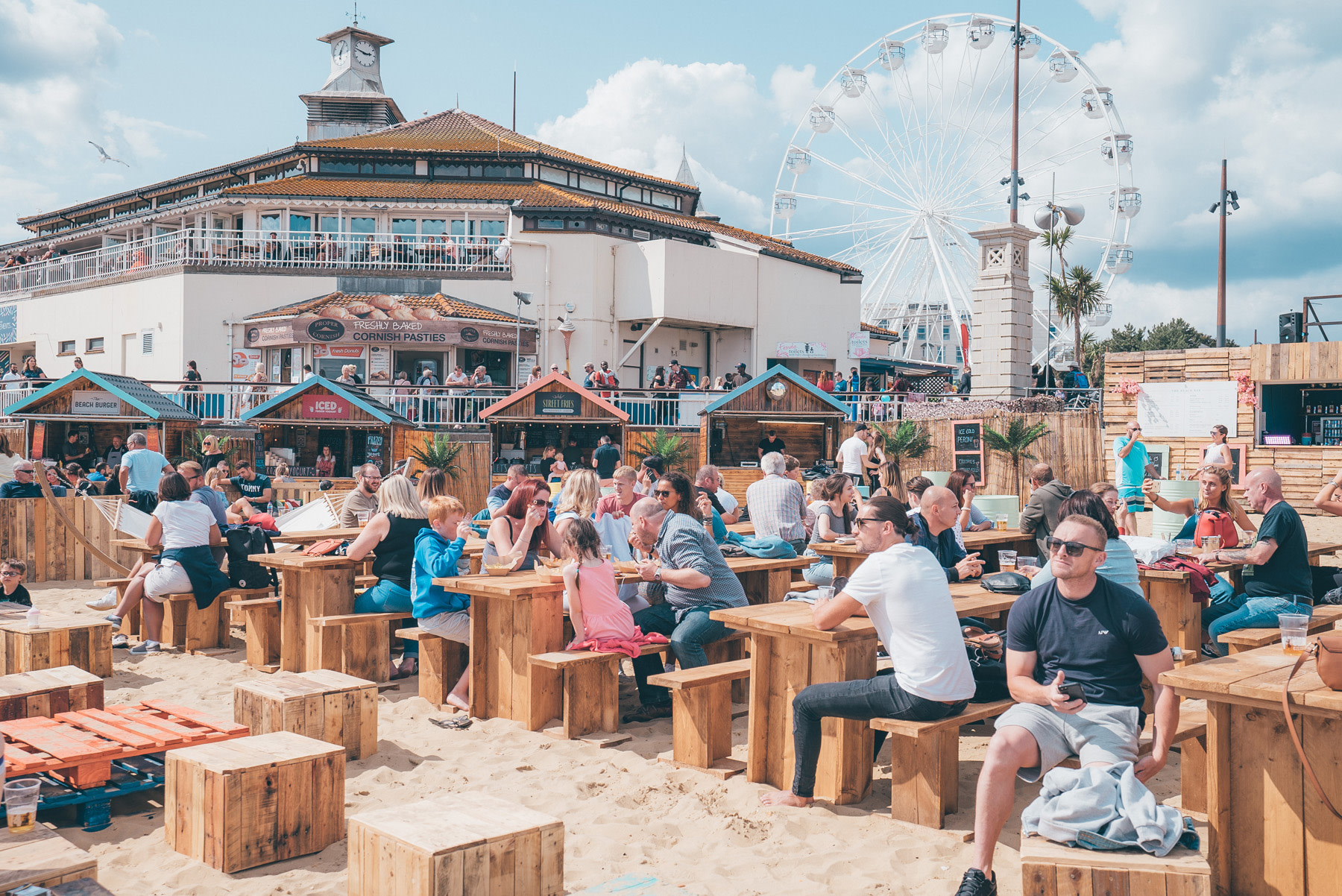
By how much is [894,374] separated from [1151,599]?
3030 centimetres

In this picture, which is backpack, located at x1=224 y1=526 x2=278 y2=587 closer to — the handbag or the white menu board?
the handbag

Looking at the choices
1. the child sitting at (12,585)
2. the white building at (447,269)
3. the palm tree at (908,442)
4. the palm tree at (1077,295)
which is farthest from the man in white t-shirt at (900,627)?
the palm tree at (1077,295)

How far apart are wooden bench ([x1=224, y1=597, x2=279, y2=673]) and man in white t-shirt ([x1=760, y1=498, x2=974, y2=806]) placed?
16.1 feet

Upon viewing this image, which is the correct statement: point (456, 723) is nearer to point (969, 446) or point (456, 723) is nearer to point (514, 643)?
point (514, 643)

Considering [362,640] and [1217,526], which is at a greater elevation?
[1217,526]

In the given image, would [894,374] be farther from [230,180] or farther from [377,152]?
[230,180]

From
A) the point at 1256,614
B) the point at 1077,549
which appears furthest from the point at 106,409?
the point at 1077,549

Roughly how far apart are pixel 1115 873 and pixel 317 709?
4.01 metres

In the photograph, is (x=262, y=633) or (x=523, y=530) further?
(x=262, y=633)

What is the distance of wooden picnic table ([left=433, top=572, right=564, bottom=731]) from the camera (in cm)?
623

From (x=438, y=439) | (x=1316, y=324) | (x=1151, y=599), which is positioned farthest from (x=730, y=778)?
(x=1316, y=324)

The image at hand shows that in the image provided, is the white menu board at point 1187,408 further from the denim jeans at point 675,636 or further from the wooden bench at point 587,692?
the wooden bench at point 587,692

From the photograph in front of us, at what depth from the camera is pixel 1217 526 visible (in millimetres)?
7555

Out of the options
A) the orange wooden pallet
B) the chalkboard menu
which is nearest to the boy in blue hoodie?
the orange wooden pallet
